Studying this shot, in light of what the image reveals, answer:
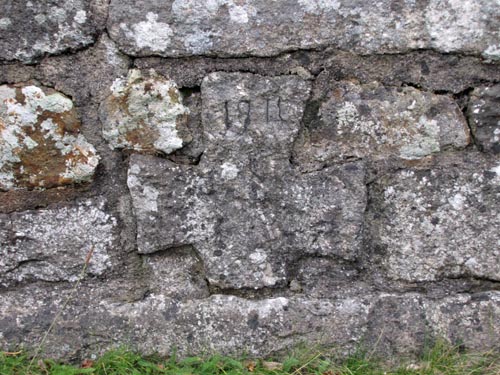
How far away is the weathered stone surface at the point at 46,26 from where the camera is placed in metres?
1.48

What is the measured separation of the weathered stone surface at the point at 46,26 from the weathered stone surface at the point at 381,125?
2.17 ft

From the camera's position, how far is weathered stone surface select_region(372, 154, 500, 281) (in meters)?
1.58

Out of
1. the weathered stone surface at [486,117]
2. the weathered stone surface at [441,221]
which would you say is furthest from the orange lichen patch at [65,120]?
the weathered stone surface at [486,117]

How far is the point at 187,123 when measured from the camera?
62.2 inches

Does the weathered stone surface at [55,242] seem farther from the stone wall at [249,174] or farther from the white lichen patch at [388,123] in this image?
the white lichen patch at [388,123]

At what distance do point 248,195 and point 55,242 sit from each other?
57 centimetres

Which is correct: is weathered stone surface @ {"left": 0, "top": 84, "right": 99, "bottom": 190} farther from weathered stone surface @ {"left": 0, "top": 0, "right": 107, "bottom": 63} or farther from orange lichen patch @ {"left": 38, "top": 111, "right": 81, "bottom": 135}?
weathered stone surface @ {"left": 0, "top": 0, "right": 107, "bottom": 63}

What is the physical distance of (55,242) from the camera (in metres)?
1.63

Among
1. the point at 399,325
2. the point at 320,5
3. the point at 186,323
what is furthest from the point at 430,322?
the point at 320,5

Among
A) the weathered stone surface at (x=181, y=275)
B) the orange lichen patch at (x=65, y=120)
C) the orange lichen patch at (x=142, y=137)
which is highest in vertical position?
the orange lichen patch at (x=65, y=120)

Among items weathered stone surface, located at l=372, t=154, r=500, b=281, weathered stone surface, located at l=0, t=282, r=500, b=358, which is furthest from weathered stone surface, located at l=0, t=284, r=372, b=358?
weathered stone surface, located at l=372, t=154, r=500, b=281

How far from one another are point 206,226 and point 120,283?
12.3 inches

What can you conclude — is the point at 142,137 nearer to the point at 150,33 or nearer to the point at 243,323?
the point at 150,33

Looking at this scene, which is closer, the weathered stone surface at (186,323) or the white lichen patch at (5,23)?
the white lichen patch at (5,23)
